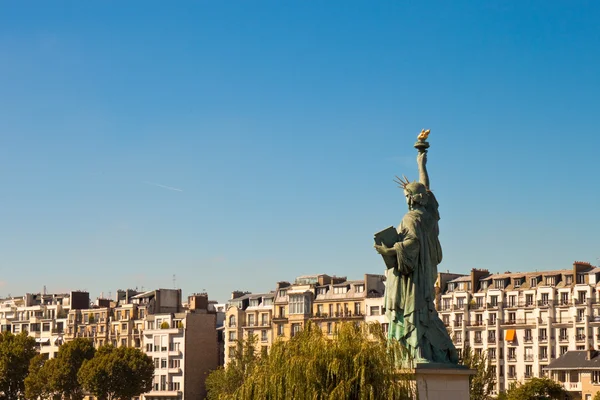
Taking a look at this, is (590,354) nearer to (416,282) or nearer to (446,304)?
(446,304)

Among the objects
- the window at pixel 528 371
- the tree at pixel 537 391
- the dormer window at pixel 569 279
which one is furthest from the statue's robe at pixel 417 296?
the window at pixel 528 371

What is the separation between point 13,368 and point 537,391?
195 feet

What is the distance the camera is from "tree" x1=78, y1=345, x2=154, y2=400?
117938 mm

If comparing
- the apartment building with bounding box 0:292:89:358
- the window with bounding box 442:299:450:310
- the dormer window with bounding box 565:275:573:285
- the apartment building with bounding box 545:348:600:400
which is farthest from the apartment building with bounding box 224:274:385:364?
the apartment building with bounding box 0:292:89:358

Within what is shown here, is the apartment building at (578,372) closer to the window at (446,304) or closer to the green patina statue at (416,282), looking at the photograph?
the window at (446,304)

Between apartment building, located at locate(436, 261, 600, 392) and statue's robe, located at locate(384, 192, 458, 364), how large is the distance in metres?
65.5

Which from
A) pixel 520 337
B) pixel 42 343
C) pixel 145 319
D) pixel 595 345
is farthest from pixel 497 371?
pixel 42 343

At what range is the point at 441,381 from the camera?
4119cm

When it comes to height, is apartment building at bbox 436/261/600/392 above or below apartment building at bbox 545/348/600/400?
above

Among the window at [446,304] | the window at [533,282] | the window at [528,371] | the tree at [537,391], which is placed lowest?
the tree at [537,391]

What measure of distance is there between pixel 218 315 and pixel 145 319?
13.3m

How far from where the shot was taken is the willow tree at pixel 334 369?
4238 cm

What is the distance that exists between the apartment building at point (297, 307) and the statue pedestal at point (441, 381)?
256 ft

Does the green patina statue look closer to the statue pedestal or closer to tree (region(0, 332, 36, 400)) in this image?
the statue pedestal
